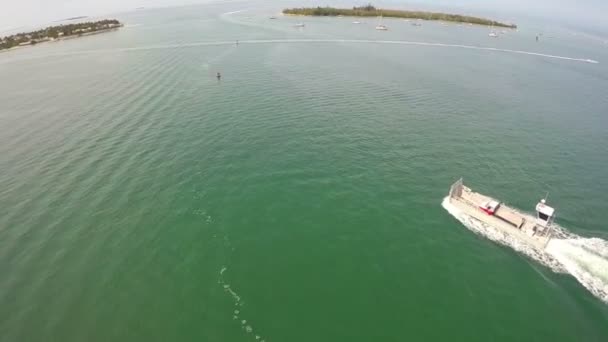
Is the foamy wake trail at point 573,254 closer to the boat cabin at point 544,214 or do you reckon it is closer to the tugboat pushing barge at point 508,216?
the tugboat pushing barge at point 508,216

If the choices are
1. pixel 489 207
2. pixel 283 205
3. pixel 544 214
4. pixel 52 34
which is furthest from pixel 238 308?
pixel 52 34

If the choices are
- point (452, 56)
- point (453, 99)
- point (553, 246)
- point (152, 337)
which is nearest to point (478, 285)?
point (553, 246)

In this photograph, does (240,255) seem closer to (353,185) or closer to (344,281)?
(344,281)

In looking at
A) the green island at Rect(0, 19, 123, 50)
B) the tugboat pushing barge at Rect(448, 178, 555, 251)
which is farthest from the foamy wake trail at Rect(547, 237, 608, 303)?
the green island at Rect(0, 19, 123, 50)

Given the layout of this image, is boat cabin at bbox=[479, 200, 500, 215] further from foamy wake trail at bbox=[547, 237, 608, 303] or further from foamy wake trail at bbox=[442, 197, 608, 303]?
foamy wake trail at bbox=[547, 237, 608, 303]

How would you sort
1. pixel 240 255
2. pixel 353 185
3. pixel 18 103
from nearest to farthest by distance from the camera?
Answer: pixel 240 255 → pixel 353 185 → pixel 18 103

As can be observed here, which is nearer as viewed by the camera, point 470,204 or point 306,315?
point 306,315

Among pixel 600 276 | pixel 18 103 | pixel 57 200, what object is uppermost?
pixel 18 103

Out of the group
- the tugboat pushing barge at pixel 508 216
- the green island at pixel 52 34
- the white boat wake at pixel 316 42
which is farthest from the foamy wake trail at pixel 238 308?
the green island at pixel 52 34
